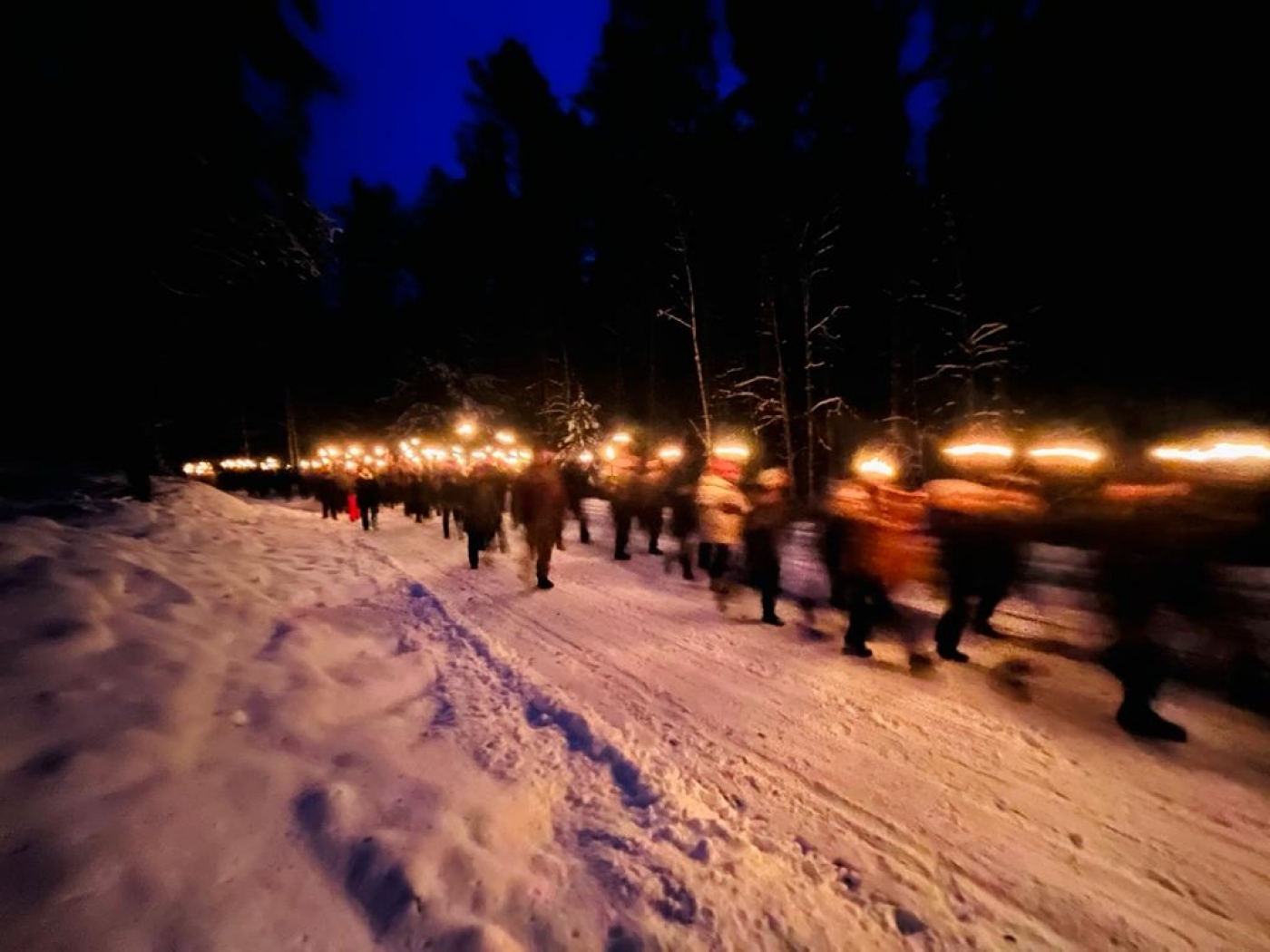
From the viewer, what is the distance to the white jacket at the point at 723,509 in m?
8.62

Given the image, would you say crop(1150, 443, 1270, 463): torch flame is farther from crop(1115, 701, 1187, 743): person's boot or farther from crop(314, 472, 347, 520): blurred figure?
crop(314, 472, 347, 520): blurred figure

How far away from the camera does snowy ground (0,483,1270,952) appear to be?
8.71 feet

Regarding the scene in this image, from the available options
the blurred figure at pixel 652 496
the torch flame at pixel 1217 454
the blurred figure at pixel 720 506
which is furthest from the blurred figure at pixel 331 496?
the torch flame at pixel 1217 454

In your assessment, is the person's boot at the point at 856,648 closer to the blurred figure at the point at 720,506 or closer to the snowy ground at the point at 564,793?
the snowy ground at the point at 564,793

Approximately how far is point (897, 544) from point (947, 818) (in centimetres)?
299

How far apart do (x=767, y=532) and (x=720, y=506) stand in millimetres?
1353

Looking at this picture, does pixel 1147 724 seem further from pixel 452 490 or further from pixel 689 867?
pixel 452 490

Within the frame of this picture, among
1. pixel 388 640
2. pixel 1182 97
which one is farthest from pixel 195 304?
pixel 1182 97

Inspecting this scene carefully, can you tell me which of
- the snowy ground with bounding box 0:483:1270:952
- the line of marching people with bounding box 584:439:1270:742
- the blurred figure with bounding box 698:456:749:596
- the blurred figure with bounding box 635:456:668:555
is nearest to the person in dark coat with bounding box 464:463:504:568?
the blurred figure with bounding box 635:456:668:555

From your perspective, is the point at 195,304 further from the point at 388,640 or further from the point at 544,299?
the point at 544,299

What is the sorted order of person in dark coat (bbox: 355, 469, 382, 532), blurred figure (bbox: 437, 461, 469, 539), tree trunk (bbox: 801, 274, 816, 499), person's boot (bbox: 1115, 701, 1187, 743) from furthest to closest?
tree trunk (bbox: 801, 274, 816, 499)
person in dark coat (bbox: 355, 469, 382, 532)
blurred figure (bbox: 437, 461, 469, 539)
person's boot (bbox: 1115, 701, 1187, 743)

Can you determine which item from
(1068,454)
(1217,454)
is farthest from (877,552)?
(1217,454)

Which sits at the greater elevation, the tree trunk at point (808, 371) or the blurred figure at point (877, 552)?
the tree trunk at point (808, 371)

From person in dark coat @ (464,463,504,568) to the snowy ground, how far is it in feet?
14.5
